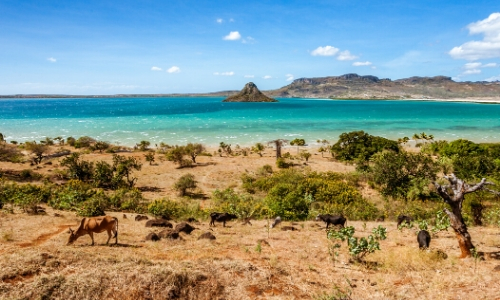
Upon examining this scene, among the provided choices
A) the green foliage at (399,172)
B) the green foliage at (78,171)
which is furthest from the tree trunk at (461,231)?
the green foliage at (78,171)

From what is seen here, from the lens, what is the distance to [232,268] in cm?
855

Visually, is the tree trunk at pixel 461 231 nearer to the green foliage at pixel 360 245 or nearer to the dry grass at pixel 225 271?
the dry grass at pixel 225 271

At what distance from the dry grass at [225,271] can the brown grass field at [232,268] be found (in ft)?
0.08

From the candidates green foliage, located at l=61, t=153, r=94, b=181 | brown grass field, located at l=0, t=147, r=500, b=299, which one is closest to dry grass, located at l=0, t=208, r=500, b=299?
brown grass field, located at l=0, t=147, r=500, b=299

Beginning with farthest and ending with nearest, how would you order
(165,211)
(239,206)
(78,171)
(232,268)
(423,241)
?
(78,171), (239,206), (165,211), (423,241), (232,268)

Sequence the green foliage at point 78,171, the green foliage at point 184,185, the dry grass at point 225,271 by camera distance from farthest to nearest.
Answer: the green foliage at point 78,171
the green foliage at point 184,185
the dry grass at point 225,271

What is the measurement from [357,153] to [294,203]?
2394 cm

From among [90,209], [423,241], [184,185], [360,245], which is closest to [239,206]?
[90,209]

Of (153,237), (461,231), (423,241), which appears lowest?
(153,237)

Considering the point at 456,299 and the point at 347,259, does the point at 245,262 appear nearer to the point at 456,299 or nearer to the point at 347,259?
the point at 347,259

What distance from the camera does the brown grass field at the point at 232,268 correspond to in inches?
291

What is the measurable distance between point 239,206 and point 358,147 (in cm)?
2614

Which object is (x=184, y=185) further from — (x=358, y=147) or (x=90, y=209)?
(x=358, y=147)

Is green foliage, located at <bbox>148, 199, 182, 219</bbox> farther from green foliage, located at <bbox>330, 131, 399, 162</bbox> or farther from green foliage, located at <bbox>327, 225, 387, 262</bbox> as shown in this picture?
green foliage, located at <bbox>330, 131, 399, 162</bbox>
